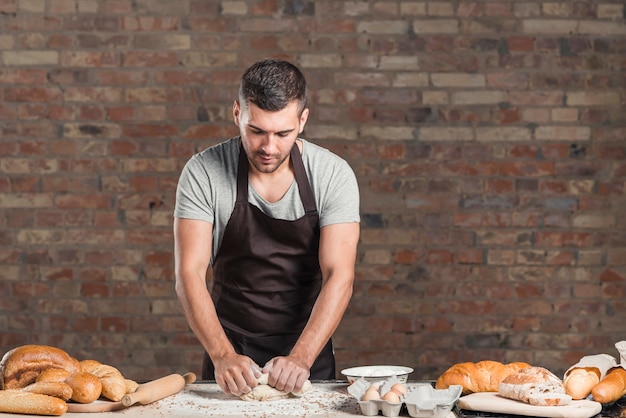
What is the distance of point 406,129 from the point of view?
169 inches

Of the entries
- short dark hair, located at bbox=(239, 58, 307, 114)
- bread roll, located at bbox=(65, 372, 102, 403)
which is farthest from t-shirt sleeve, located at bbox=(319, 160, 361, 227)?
bread roll, located at bbox=(65, 372, 102, 403)

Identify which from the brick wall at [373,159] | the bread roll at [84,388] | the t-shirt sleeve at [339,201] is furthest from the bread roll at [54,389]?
the brick wall at [373,159]

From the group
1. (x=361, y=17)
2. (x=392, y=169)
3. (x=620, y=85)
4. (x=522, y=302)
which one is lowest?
(x=522, y=302)

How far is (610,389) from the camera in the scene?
2268 mm

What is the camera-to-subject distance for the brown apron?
9.70 ft

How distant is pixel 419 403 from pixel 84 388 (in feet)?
2.73

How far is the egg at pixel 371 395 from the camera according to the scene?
2.20m

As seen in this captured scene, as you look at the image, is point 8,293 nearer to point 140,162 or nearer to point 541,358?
point 140,162

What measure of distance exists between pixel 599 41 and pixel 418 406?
273cm

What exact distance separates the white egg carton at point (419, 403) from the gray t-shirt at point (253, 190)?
0.79 meters

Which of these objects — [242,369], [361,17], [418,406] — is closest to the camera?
[418,406]

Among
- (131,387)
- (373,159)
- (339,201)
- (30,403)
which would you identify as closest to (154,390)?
(131,387)

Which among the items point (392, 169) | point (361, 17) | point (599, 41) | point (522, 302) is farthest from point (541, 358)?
point (361, 17)

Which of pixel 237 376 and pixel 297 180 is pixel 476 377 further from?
pixel 297 180
